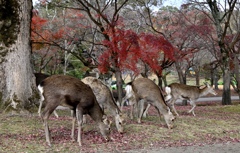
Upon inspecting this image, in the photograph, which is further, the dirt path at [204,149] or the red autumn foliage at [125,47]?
the red autumn foliage at [125,47]

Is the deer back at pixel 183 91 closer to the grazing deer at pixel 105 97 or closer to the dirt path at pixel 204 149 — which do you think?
the grazing deer at pixel 105 97

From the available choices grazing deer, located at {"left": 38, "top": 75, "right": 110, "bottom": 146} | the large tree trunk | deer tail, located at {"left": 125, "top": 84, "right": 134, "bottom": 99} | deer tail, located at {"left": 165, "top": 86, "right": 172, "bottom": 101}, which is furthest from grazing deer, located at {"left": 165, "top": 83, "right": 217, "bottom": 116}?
grazing deer, located at {"left": 38, "top": 75, "right": 110, "bottom": 146}

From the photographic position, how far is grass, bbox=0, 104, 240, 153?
7.19 m

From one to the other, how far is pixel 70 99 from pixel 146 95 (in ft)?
11.9

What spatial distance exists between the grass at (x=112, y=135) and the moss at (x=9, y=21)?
2.50 metres

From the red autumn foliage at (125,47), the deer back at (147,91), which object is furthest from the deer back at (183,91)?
the deer back at (147,91)

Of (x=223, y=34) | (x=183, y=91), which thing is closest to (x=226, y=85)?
(x=223, y=34)

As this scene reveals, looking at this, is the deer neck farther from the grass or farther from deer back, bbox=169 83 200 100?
the grass

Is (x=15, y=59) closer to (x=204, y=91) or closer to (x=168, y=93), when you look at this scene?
(x=168, y=93)

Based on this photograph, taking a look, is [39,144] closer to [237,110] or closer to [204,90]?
[204,90]

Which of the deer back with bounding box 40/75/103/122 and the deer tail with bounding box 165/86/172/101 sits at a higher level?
the deer back with bounding box 40/75/103/122

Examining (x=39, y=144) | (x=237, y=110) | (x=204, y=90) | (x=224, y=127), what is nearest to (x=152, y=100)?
(x=224, y=127)

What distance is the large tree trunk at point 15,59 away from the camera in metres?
10.1

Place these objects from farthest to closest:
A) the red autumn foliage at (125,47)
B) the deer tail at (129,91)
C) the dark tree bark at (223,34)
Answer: the dark tree bark at (223,34), the red autumn foliage at (125,47), the deer tail at (129,91)
